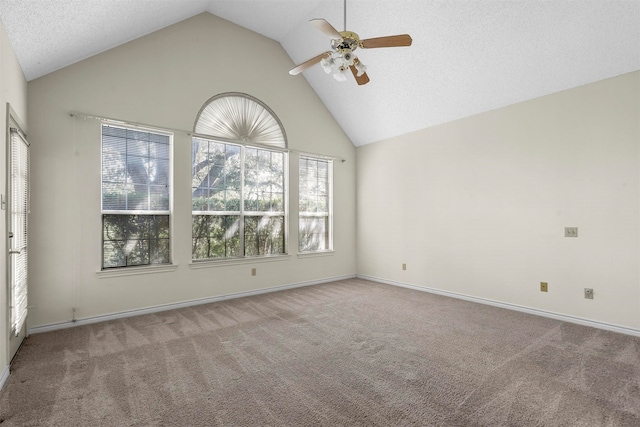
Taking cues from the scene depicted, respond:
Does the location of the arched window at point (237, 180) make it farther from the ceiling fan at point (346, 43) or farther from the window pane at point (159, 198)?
the ceiling fan at point (346, 43)

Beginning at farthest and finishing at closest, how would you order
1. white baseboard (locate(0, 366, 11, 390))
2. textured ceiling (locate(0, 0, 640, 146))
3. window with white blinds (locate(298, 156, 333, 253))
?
window with white blinds (locate(298, 156, 333, 253)), textured ceiling (locate(0, 0, 640, 146)), white baseboard (locate(0, 366, 11, 390))

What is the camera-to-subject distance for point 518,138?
412 cm

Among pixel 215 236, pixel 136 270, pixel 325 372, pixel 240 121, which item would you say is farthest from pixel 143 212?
pixel 325 372

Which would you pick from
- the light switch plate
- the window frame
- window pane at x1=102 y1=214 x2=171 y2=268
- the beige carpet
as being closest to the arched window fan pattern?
the window frame

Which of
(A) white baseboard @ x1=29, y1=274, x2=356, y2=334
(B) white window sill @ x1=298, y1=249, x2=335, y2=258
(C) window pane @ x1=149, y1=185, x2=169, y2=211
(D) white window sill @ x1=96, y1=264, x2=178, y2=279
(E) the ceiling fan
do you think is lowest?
(A) white baseboard @ x1=29, y1=274, x2=356, y2=334

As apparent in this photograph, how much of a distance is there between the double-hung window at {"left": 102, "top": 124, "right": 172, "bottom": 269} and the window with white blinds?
2232 mm

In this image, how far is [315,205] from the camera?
5.85 metres

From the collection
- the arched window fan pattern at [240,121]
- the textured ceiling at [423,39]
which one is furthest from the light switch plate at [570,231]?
the arched window fan pattern at [240,121]

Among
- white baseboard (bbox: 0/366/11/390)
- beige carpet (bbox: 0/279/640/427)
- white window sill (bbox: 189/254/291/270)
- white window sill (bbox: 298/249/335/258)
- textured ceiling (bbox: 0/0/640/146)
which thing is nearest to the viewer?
beige carpet (bbox: 0/279/640/427)

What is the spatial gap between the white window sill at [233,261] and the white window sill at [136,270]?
11.5 inches

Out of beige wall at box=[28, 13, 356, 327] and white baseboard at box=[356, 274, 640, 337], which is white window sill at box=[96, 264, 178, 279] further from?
white baseboard at box=[356, 274, 640, 337]

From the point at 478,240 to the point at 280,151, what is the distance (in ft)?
11.1

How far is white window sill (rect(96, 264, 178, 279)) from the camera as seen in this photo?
3691 mm

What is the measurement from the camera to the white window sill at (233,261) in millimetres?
4384
